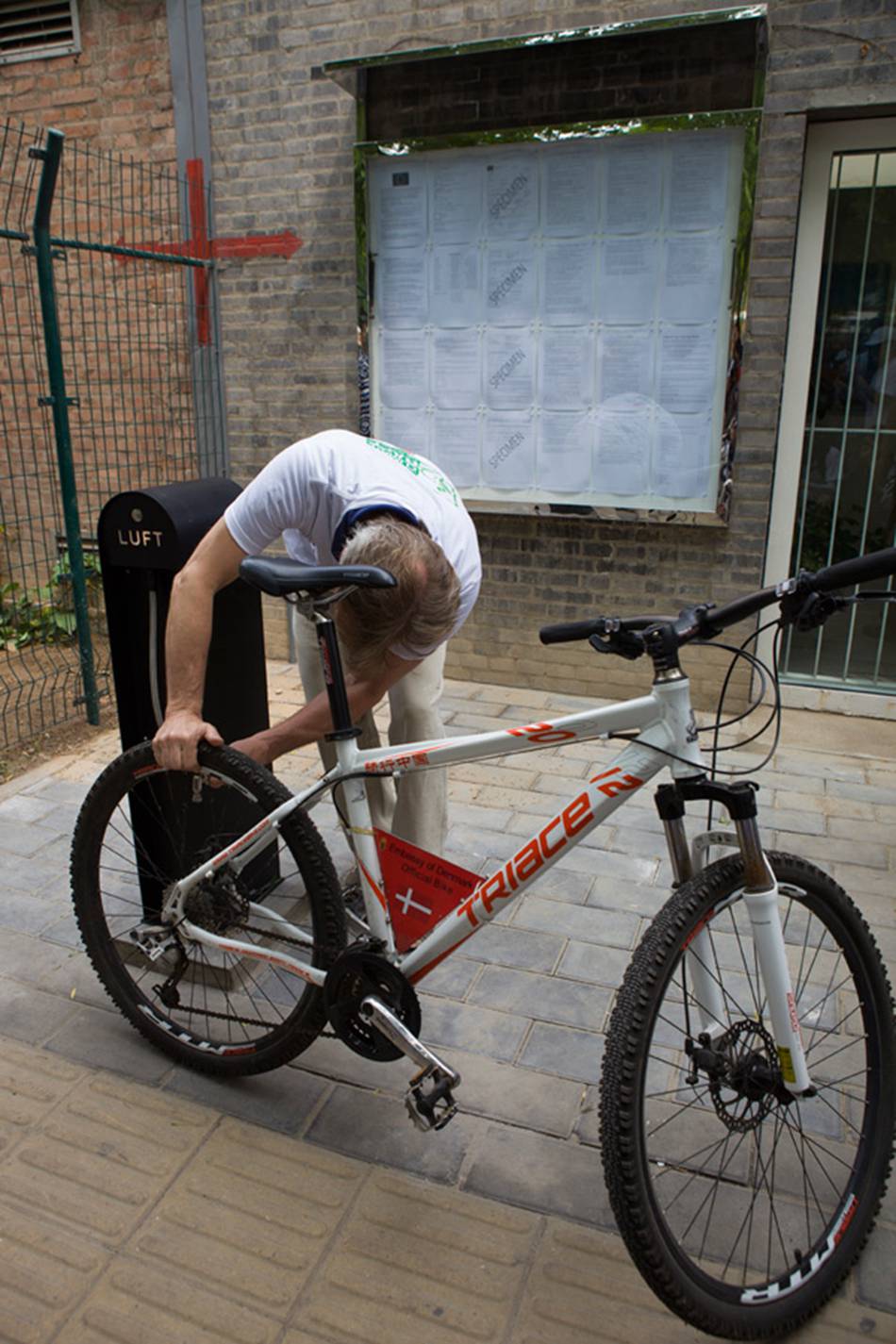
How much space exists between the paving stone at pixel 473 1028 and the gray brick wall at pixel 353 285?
265cm

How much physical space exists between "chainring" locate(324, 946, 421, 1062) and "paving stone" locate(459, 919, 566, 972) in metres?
0.83

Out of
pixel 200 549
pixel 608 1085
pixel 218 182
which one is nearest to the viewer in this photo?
pixel 608 1085

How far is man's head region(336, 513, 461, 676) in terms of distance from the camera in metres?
1.97

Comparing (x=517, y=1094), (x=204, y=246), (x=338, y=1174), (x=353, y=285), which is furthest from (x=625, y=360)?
(x=338, y=1174)

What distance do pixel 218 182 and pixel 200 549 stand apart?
3.90 meters

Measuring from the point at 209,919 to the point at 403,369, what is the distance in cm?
358

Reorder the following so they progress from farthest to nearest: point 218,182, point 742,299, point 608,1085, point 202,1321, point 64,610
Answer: point 64,610 → point 218,182 → point 742,299 → point 202,1321 → point 608,1085

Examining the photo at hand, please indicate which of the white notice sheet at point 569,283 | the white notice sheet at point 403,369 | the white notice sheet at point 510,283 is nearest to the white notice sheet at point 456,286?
the white notice sheet at point 510,283

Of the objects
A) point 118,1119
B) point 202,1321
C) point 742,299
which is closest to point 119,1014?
point 118,1119

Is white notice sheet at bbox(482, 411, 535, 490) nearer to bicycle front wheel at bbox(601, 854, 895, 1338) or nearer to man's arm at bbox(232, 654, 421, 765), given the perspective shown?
man's arm at bbox(232, 654, 421, 765)

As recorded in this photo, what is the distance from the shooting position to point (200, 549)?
7.44 feet

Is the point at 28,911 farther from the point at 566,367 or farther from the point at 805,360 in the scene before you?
the point at 805,360

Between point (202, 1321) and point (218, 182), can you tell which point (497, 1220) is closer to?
point (202, 1321)

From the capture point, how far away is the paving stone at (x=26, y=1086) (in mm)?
2260
